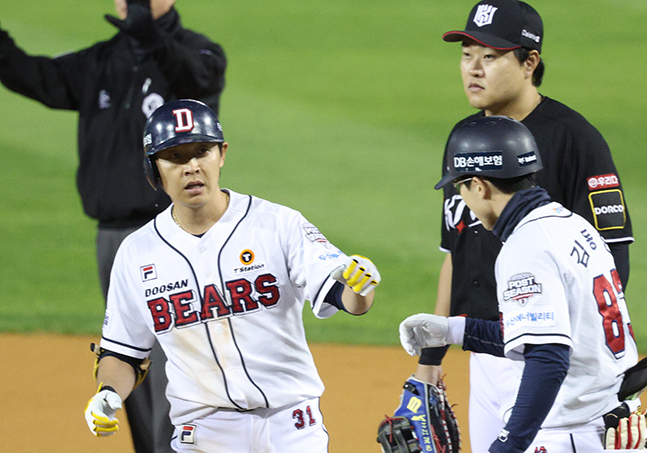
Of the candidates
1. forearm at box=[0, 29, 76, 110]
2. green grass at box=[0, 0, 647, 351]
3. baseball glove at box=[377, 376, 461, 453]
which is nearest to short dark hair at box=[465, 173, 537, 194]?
baseball glove at box=[377, 376, 461, 453]

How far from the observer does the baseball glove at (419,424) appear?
3502 mm

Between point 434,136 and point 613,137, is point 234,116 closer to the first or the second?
point 434,136

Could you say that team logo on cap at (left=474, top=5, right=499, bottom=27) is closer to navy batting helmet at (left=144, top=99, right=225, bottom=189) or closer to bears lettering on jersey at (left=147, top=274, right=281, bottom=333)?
navy batting helmet at (left=144, top=99, right=225, bottom=189)

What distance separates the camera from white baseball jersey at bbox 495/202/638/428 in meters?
2.57

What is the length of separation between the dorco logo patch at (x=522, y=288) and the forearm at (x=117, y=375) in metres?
1.45

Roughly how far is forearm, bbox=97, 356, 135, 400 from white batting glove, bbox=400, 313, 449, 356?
3.33 feet

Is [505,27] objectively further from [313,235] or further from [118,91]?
[118,91]

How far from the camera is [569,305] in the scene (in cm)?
262

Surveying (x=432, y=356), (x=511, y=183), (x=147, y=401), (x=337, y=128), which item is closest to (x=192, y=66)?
(x=147, y=401)

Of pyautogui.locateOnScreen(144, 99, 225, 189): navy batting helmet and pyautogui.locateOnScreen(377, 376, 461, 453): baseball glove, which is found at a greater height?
pyautogui.locateOnScreen(144, 99, 225, 189): navy batting helmet

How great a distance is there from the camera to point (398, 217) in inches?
409

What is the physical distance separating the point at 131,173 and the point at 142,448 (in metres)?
1.37

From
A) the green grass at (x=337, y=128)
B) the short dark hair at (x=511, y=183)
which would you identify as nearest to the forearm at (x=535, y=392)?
the short dark hair at (x=511, y=183)

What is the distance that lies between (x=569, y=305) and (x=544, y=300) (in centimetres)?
10
